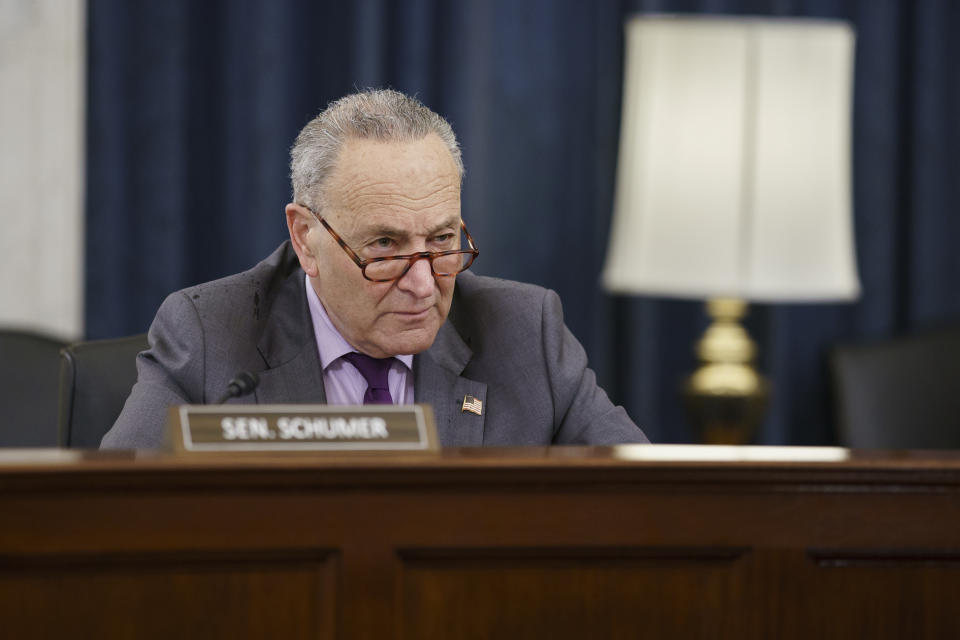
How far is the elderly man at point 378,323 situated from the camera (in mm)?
2037

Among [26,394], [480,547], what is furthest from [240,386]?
[26,394]

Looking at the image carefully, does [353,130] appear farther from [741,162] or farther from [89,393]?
[741,162]

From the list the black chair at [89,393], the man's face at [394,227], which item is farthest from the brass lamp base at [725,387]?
the black chair at [89,393]

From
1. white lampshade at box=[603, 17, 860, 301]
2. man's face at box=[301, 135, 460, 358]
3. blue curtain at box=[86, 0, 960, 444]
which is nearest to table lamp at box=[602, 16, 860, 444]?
white lampshade at box=[603, 17, 860, 301]

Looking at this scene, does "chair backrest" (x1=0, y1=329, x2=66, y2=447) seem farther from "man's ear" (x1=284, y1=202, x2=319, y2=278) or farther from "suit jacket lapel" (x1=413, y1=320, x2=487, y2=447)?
"suit jacket lapel" (x1=413, y1=320, x2=487, y2=447)

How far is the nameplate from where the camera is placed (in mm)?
1295

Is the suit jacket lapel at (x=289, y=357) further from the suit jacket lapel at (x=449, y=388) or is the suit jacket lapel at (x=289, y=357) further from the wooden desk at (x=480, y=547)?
the wooden desk at (x=480, y=547)

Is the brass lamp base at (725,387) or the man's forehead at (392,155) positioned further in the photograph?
the brass lamp base at (725,387)

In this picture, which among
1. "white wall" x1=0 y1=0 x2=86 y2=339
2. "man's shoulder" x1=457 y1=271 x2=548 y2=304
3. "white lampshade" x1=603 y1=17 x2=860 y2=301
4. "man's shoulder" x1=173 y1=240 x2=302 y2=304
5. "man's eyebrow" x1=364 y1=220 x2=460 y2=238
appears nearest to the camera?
"man's eyebrow" x1=364 y1=220 x2=460 y2=238

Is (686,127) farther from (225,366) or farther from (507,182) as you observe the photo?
(225,366)

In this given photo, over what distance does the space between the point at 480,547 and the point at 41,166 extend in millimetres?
2433

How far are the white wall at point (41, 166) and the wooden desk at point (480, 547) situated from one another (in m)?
2.19

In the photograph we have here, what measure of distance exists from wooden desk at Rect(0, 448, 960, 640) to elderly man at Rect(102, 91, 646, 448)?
2.32 ft

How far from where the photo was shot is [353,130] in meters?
2.08
